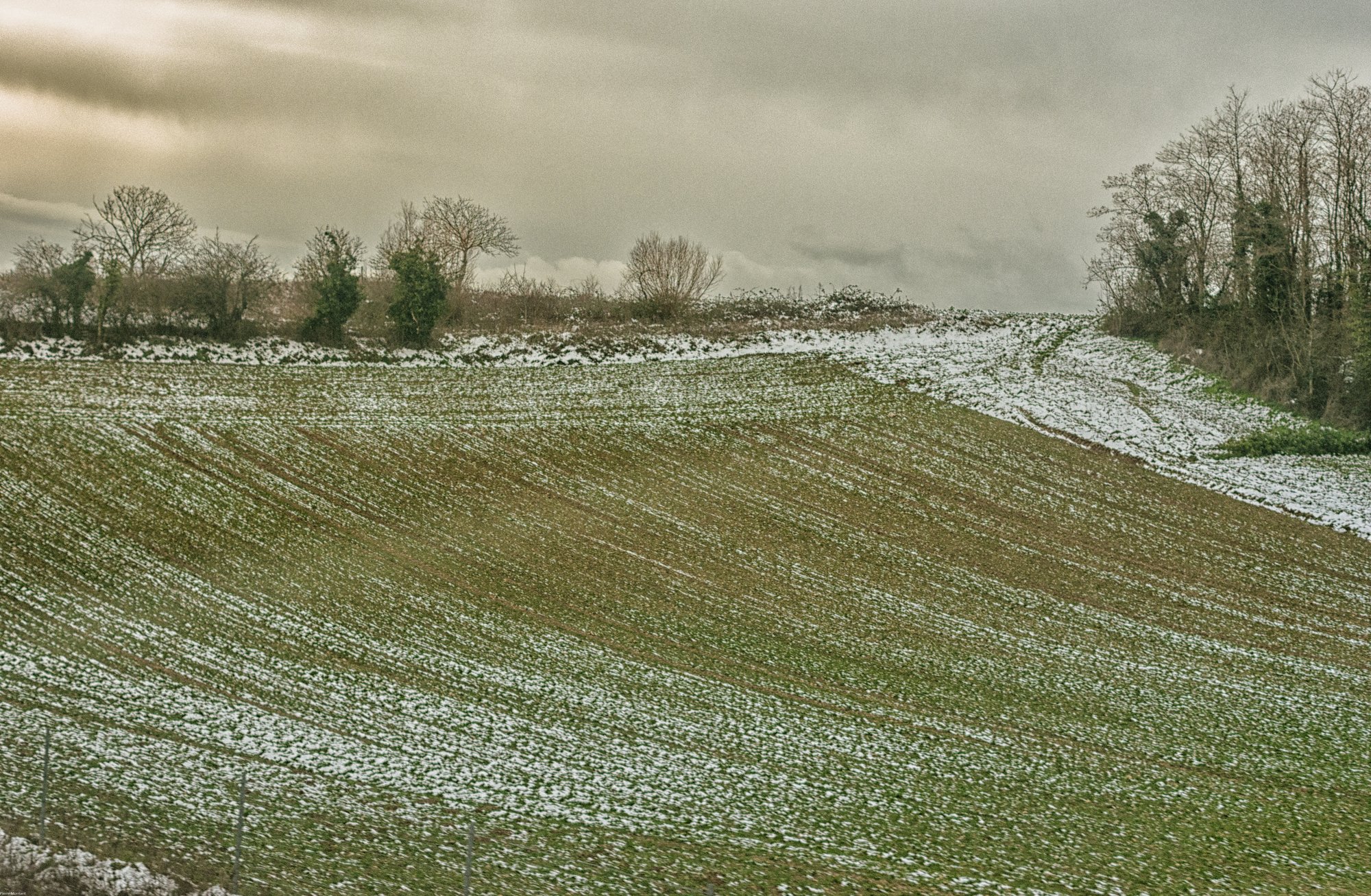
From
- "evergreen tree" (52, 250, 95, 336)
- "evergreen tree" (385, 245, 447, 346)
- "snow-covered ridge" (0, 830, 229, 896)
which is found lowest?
"snow-covered ridge" (0, 830, 229, 896)

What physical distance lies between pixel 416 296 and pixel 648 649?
107 feet

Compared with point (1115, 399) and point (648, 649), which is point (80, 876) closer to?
point (648, 649)

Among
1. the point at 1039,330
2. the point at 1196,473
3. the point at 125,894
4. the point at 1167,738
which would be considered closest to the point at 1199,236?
the point at 1039,330

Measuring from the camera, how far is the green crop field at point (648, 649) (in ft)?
47.0

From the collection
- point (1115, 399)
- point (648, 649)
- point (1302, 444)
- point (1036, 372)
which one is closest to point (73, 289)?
point (648, 649)

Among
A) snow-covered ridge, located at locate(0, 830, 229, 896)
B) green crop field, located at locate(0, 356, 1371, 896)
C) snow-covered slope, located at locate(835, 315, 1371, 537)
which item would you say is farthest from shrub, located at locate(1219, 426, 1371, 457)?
snow-covered ridge, located at locate(0, 830, 229, 896)

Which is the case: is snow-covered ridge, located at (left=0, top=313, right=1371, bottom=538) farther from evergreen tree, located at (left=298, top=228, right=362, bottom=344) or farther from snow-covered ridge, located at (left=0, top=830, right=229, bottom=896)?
snow-covered ridge, located at (left=0, top=830, right=229, bottom=896)

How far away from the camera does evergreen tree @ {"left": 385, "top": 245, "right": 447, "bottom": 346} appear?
166ft

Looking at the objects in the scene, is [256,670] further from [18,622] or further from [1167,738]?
[1167,738]

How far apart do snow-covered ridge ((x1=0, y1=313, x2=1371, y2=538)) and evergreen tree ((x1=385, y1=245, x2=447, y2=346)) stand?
130 cm

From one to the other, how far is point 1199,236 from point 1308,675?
1711 inches

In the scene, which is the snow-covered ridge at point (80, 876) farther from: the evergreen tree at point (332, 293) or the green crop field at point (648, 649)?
the evergreen tree at point (332, 293)

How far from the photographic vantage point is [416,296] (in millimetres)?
50938

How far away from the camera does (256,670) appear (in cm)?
2059
